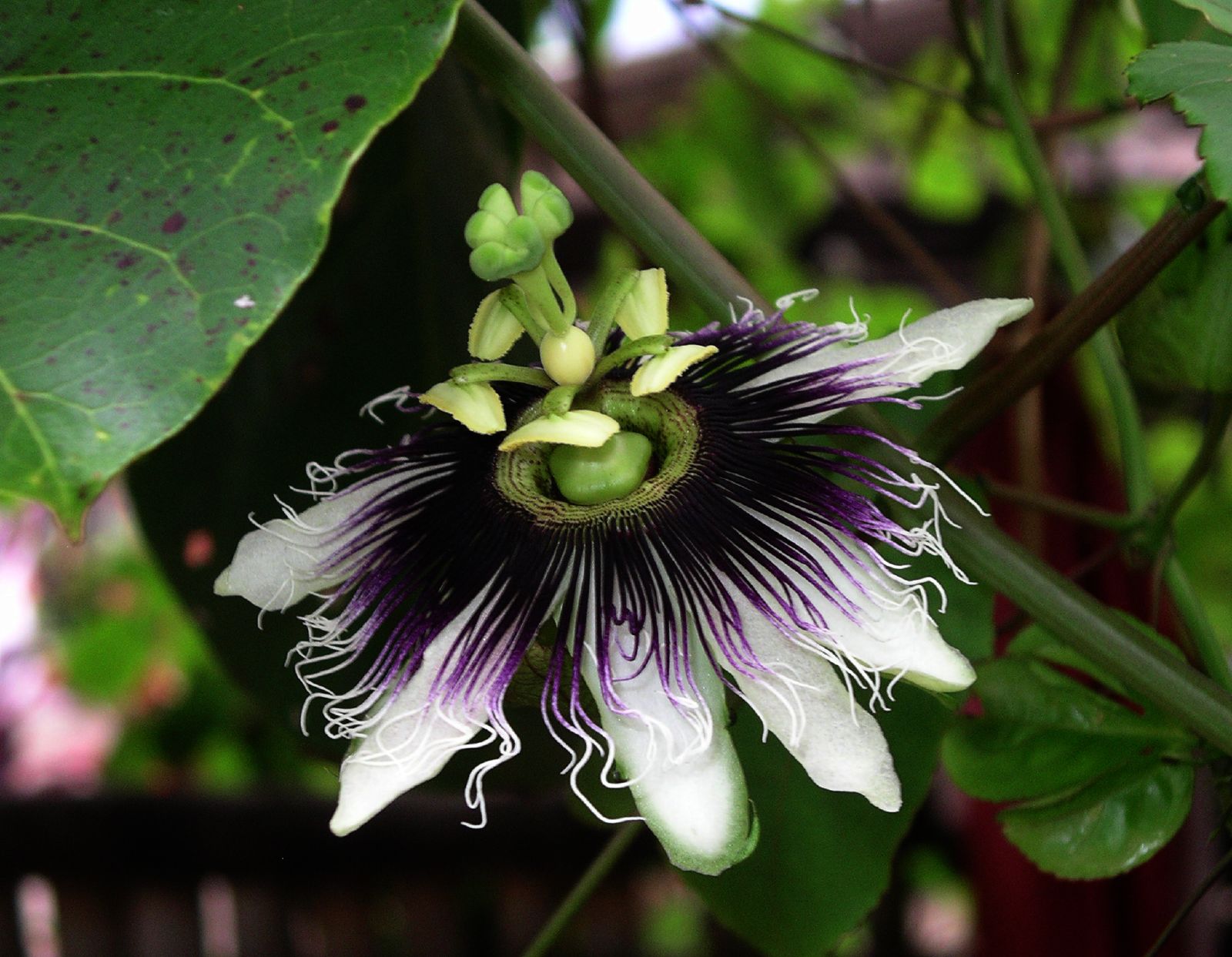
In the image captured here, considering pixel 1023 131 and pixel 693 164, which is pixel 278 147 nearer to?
pixel 1023 131

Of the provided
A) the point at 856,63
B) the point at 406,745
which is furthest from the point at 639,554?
the point at 856,63

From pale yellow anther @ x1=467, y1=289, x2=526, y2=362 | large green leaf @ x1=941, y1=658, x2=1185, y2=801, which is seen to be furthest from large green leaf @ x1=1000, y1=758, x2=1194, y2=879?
pale yellow anther @ x1=467, y1=289, x2=526, y2=362

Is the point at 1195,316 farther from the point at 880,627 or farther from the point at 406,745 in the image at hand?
the point at 406,745

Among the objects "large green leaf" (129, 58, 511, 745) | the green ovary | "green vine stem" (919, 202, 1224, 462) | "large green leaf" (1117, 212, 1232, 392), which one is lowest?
"large green leaf" (1117, 212, 1232, 392)

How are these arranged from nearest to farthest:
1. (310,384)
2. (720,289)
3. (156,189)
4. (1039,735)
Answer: (156,189)
(720,289)
(1039,735)
(310,384)

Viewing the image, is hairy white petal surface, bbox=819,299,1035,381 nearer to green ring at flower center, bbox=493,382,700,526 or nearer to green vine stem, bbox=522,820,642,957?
green ring at flower center, bbox=493,382,700,526
